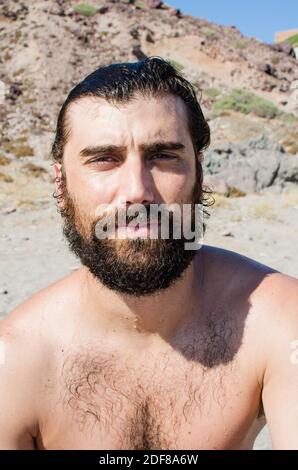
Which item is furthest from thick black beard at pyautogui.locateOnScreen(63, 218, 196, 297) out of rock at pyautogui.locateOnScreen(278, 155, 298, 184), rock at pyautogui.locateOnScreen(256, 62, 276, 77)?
rock at pyautogui.locateOnScreen(256, 62, 276, 77)

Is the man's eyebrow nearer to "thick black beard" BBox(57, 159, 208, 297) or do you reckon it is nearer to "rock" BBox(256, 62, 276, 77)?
"thick black beard" BBox(57, 159, 208, 297)

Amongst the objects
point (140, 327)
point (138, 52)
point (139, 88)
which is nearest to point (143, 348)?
point (140, 327)

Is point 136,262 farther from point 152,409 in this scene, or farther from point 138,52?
point 138,52

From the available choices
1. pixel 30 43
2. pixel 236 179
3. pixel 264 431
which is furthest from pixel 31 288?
pixel 30 43

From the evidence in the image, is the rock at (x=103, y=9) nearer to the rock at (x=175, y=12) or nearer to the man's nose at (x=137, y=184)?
the rock at (x=175, y=12)

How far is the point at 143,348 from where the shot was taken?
1.88 meters

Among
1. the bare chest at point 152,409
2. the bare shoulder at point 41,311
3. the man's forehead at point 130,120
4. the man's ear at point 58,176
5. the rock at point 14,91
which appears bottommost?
the bare chest at point 152,409

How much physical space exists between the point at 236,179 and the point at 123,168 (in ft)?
33.0

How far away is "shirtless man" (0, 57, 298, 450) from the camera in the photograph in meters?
1.71

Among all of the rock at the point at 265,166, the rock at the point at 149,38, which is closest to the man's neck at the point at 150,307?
the rock at the point at 265,166

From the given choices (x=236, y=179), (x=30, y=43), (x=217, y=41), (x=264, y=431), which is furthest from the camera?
(x=217, y=41)

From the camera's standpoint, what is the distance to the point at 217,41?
1119 inches

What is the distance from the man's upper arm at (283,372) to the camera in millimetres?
1558
